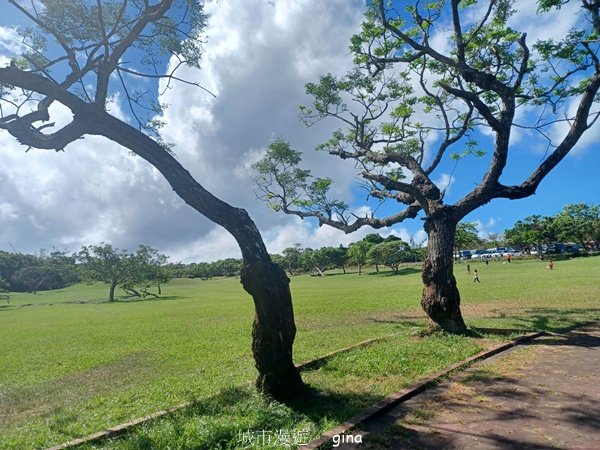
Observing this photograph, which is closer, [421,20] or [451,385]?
[451,385]

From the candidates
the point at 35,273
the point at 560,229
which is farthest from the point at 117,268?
the point at 560,229

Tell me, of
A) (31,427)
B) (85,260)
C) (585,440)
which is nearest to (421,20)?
(585,440)

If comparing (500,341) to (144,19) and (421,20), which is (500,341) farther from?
(144,19)

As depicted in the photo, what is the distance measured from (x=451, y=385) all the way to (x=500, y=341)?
3408 millimetres

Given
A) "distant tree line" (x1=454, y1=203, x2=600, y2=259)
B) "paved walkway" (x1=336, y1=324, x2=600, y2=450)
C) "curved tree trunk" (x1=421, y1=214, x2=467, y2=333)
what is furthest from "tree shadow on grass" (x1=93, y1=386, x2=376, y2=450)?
"distant tree line" (x1=454, y1=203, x2=600, y2=259)

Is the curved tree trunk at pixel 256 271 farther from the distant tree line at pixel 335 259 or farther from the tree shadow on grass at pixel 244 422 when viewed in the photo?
the distant tree line at pixel 335 259

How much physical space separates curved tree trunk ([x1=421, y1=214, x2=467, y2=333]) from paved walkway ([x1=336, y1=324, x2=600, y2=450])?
8.49 feet

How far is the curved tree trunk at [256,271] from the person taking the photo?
550 cm

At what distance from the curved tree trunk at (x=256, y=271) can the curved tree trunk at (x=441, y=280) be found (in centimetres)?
520

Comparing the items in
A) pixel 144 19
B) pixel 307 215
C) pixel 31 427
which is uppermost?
pixel 144 19

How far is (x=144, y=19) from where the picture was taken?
6477mm

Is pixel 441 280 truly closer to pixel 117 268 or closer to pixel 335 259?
pixel 117 268

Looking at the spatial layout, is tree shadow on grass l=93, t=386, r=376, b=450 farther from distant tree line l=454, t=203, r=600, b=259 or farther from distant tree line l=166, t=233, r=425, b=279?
distant tree line l=454, t=203, r=600, b=259

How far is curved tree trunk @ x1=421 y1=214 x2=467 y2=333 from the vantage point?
9695 mm
